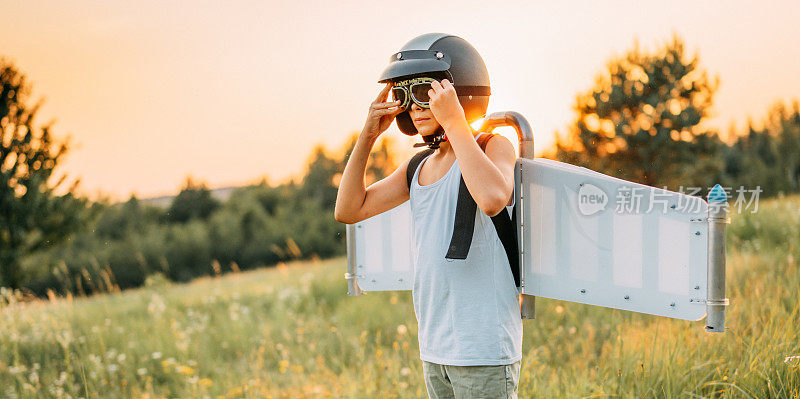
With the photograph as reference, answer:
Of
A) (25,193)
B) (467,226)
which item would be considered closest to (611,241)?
(467,226)

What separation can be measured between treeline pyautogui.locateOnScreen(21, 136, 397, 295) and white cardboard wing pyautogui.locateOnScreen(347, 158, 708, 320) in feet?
144

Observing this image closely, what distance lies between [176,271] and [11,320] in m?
44.9

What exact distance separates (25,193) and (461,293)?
24873 mm

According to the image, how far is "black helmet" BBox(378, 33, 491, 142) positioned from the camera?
7.07ft

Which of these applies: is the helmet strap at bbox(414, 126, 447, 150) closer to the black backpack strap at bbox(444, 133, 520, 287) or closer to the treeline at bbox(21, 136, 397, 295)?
the black backpack strap at bbox(444, 133, 520, 287)

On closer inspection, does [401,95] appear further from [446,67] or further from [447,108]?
[447,108]

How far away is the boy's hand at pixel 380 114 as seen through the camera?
2238mm

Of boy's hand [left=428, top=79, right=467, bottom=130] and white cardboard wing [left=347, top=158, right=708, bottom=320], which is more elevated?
boy's hand [left=428, top=79, right=467, bottom=130]

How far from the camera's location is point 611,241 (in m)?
2.23

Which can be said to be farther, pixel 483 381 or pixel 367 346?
pixel 367 346

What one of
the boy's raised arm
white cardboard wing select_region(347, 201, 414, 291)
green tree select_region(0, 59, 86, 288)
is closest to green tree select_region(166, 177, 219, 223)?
green tree select_region(0, 59, 86, 288)

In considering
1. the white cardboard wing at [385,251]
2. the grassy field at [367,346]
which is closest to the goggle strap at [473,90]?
the white cardboard wing at [385,251]

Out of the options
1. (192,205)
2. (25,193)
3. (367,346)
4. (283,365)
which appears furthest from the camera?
(192,205)

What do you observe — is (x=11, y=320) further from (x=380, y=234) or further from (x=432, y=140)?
(x=432, y=140)
